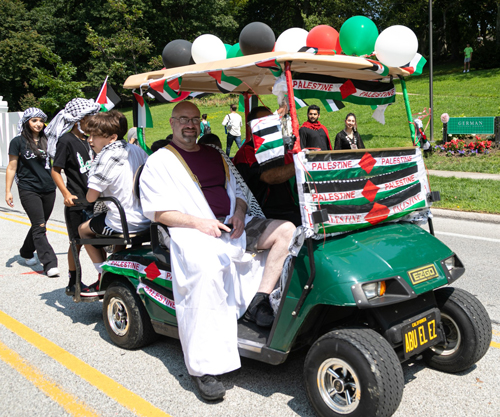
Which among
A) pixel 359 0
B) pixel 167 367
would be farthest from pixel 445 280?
pixel 359 0

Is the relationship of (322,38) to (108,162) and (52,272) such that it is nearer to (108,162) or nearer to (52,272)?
(108,162)

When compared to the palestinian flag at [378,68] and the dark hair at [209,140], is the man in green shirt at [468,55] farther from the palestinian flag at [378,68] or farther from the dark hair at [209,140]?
the palestinian flag at [378,68]

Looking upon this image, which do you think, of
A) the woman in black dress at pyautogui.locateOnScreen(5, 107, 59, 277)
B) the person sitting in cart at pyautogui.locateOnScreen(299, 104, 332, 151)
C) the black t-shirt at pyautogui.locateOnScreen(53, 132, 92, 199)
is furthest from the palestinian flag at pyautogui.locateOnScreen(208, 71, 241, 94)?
the woman in black dress at pyautogui.locateOnScreen(5, 107, 59, 277)

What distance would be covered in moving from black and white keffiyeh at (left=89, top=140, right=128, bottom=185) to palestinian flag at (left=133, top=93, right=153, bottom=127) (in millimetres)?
303

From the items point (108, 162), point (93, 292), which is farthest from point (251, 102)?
point (93, 292)

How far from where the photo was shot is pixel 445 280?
293cm

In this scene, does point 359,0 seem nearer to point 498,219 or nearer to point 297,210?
point 498,219

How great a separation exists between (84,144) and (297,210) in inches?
94.7

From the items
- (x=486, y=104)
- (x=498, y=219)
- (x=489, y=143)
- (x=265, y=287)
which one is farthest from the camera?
(x=486, y=104)

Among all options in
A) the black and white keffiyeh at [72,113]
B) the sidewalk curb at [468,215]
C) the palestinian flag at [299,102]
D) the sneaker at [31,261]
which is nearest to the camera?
the palestinian flag at [299,102]

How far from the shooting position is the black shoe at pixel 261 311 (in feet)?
10.8

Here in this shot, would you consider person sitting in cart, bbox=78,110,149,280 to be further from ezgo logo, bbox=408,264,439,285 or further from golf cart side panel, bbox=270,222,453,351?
ezgo logo, bbox=408,264,439,285

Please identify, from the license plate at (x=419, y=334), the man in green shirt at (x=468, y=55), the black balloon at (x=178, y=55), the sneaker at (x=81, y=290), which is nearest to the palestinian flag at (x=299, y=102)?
the black balloon at (x=178, y=55)

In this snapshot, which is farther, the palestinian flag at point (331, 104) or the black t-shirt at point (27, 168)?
the black t-shirt at point (27, 168)
